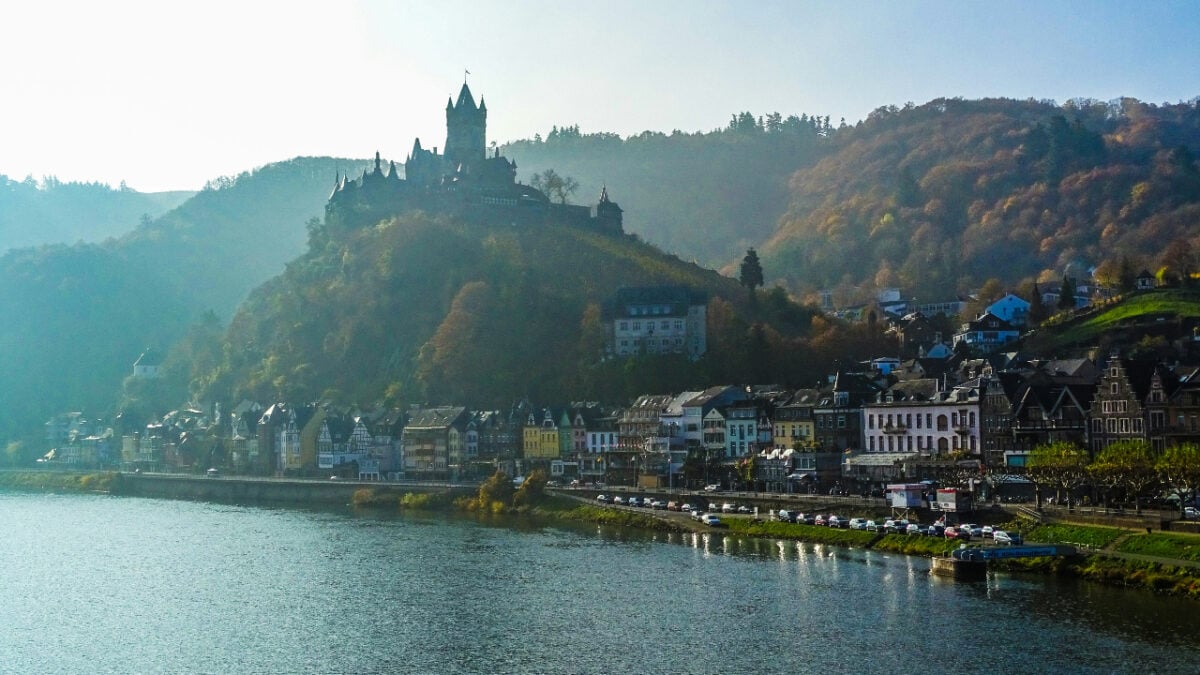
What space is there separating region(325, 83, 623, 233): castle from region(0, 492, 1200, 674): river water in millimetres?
84181

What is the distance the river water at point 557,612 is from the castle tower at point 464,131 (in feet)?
302

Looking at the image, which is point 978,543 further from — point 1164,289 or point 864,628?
point 1164,289

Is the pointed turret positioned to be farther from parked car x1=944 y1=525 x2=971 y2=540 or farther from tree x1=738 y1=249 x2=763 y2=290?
parked car x1=944 y1=525 x2=971 y2=540

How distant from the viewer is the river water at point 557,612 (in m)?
44.8

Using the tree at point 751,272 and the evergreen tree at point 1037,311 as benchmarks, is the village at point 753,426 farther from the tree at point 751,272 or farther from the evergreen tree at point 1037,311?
the tree at point 751,272

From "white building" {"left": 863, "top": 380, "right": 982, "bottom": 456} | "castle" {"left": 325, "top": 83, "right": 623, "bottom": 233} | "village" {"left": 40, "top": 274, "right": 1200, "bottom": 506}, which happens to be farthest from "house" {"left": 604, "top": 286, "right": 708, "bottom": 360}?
"castle" {"left": 325, "top": 83, "right": 623, "bottom": 233}

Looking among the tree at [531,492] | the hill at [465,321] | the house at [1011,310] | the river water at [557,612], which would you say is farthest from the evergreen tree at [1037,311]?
the river water at [557,612]

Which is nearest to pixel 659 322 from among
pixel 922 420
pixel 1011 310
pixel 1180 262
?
pixel 1011 310

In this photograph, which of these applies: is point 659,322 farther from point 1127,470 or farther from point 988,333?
point 1127,470

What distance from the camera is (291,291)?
15725cm

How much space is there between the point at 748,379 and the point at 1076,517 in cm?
4859

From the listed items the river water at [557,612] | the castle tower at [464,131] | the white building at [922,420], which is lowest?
the river water at [557,612]

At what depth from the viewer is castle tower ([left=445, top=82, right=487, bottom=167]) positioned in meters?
165

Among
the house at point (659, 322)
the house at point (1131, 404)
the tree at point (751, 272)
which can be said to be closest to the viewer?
the house at point (1131, 404)
